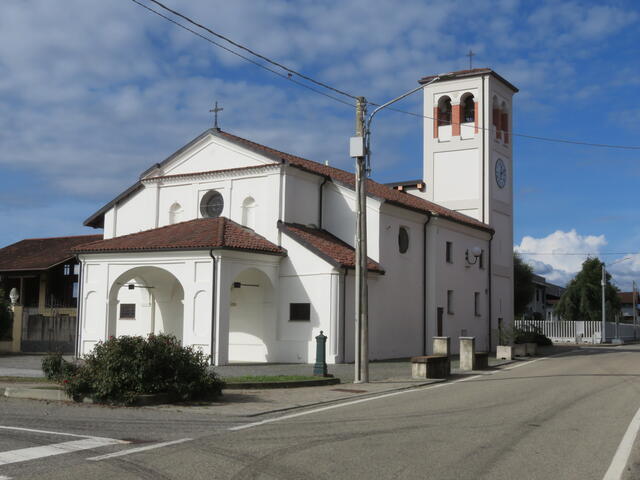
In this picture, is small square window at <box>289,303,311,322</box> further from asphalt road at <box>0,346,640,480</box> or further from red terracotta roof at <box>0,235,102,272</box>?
red terracotta roof at <box>0,235,102,272</box>

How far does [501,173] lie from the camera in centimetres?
4153

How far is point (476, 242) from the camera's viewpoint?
37.4 metres

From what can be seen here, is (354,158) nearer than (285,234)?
Yes

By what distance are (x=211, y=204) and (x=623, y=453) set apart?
74.6 feet

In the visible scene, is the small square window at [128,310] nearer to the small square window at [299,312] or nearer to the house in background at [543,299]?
the small square window at [299,312]

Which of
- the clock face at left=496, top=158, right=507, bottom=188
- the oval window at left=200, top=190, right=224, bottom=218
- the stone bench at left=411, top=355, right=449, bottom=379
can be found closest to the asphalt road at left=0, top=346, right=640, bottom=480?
the stone bench at left=411, top=355, right=449, bottom=379

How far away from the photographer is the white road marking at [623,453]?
778 centimetres

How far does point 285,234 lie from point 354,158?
26.1 feet

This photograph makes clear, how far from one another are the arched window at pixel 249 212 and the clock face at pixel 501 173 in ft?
58.5

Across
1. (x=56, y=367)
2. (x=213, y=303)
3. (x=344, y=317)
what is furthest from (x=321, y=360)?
(x=56, y=367)

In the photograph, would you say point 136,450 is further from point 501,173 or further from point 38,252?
point 38,252

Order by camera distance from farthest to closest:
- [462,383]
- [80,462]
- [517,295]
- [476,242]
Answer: [517,295], [476,242], [462,383], [80,462]

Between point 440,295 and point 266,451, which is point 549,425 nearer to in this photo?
point 266,451

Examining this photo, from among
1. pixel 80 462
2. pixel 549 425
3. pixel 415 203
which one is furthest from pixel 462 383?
pixel 415 203
